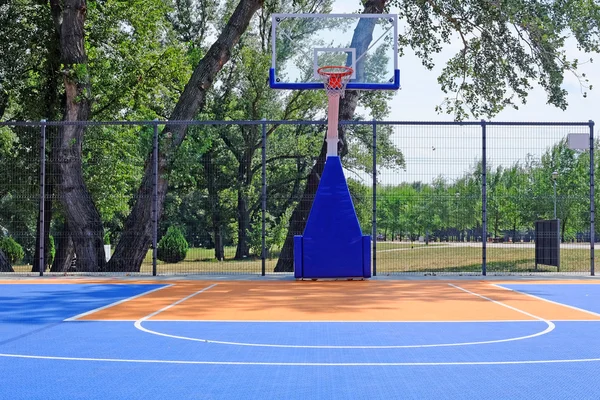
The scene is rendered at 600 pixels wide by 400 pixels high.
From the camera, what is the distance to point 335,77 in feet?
43.9

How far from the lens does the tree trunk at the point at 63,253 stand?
655 inches

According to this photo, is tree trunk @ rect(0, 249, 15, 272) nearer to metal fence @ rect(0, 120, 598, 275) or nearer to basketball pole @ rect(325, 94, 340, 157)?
metal fence @ rect(0, 120, 598, 275)

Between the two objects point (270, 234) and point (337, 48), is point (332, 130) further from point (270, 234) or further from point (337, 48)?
point (270, 234)

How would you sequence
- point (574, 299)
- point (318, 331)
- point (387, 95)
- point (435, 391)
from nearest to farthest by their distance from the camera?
1. point (435, 391)
2. point (318, 331)
3. point (574, 299)
4. point (387, 95)

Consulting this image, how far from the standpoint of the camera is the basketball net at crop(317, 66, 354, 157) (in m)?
12.9

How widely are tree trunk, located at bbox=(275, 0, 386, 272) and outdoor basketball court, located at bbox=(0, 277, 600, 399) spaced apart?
4.23m

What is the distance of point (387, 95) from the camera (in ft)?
109

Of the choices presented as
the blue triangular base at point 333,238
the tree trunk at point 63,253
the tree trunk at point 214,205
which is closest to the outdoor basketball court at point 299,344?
the blue triangular base at point 333,238

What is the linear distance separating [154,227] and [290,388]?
9.04 meters

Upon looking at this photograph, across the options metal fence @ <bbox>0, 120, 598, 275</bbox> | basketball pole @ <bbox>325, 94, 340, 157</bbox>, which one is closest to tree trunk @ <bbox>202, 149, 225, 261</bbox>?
metal fence @ <bbox>0, 120, 598, 275</bbox>

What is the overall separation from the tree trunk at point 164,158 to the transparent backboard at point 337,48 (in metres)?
3.42

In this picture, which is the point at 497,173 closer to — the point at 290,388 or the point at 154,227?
the point at 154,227

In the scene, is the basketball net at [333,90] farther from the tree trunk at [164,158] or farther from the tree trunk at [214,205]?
the tree trunk at [164,158]

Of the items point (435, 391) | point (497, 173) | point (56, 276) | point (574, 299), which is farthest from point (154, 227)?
point (435, 391)
